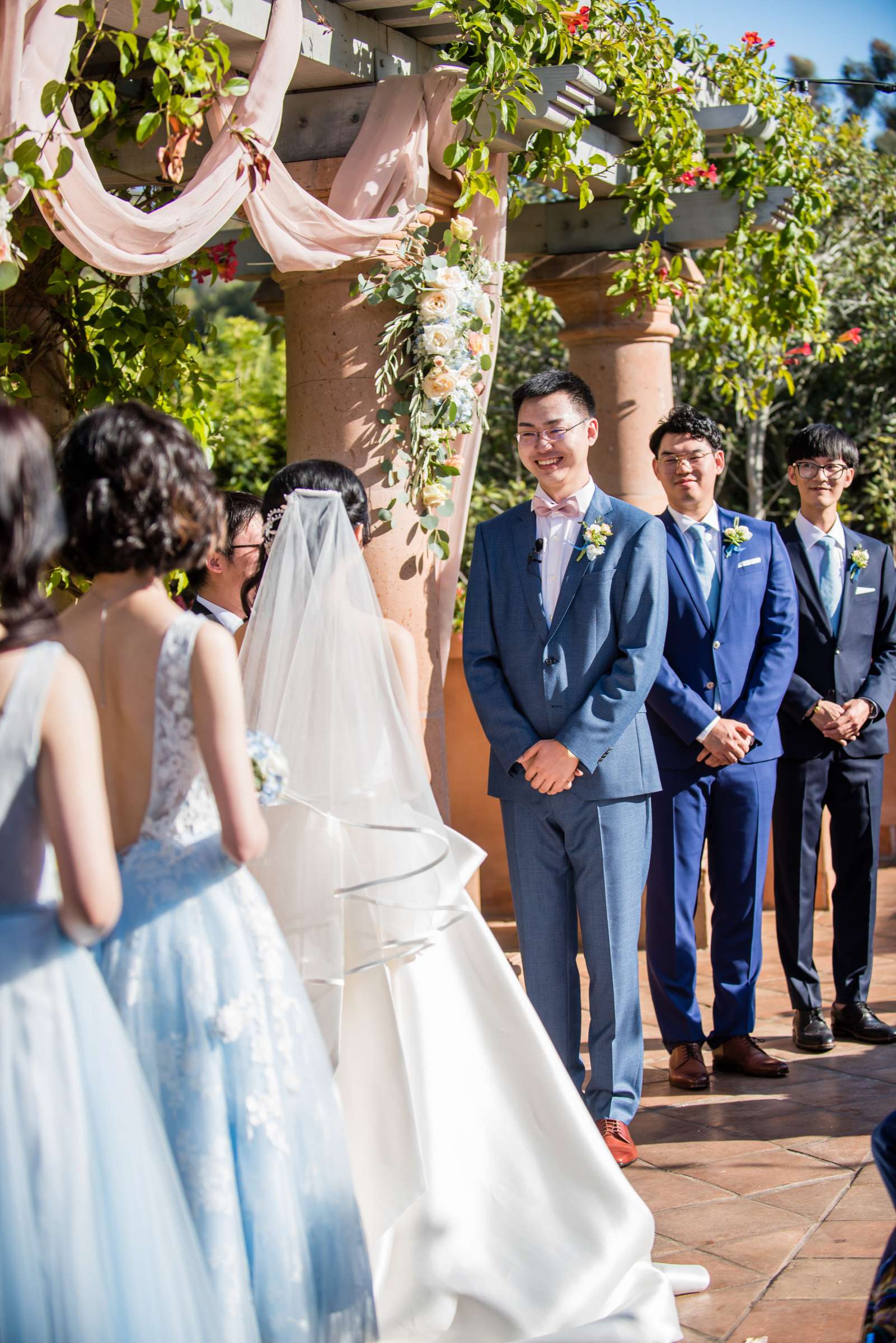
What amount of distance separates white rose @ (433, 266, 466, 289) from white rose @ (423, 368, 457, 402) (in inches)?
10.0

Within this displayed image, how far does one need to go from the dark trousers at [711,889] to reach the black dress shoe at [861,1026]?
50cm

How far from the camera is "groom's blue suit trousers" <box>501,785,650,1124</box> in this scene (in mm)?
3695

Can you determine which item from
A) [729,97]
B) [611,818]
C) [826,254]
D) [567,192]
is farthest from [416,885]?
[826,254]

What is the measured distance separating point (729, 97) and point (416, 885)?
444 cm

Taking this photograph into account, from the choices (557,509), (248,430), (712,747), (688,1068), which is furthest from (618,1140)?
(248,430)

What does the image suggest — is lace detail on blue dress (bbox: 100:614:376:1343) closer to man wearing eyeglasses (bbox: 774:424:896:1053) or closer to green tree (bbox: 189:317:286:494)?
man wearing eyeglasses (bbox: 774:424:896:1053)

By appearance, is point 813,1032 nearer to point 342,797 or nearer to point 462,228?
point 342,797

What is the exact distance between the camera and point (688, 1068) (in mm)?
4277

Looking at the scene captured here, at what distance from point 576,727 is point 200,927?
1.66 metres

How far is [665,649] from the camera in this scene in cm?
441

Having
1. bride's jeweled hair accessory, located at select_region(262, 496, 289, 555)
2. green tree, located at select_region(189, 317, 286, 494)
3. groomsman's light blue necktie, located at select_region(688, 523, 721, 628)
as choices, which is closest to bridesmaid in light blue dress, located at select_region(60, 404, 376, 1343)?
bride's jeweled hair accessory, located at select_region(262, 496, 289, 555)

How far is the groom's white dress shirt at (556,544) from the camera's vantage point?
3807 mm

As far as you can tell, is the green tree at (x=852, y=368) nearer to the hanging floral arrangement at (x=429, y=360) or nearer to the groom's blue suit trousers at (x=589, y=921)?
the hanging floral arrangement at (x=429, y=360)

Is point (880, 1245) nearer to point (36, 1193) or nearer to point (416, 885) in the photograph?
point (416, 885)
